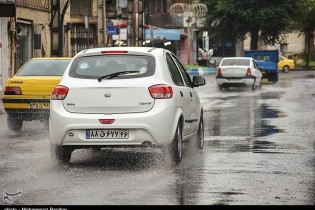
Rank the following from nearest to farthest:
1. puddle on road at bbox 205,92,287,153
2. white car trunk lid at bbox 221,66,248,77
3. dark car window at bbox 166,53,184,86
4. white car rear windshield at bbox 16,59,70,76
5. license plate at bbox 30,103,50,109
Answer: dark car window at bbox 166,53,184,86
puddle on road at bbox 205,92,287,153
license plate at bbox 30,103,50,109
white car rear windshield at bbox 16,59,70,76
white car trunk lid at bbox 221,66,248,77

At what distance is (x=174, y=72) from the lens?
40.1 feet

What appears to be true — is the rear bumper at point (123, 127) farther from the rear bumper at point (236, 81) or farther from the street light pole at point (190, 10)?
the street light pole at point (190, 10)

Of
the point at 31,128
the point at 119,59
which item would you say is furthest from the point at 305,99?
the point at 119,59

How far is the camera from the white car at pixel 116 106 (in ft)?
35.8

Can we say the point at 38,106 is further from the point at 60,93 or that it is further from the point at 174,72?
the point at 60,93

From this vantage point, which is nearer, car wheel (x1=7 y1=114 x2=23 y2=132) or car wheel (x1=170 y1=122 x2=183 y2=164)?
car wheel (x1=170 y1=122 x2=183 y2=164)

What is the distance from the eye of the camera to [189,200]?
8211 millimetres

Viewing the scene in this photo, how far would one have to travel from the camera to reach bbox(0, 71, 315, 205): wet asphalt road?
8391mm

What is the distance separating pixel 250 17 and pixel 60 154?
6061 centimetres

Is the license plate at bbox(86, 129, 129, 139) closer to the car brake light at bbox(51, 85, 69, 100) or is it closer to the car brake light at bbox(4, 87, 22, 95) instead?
the car brake light at bbox(51, 85, 69, 100)

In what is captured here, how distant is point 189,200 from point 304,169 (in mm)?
3032

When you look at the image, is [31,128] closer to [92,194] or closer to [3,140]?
[3,140]

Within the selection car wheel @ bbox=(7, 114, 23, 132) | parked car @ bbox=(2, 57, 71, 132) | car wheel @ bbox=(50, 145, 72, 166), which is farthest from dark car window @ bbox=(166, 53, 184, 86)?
car wheel @ bbox=(7, 114, 23, 132)

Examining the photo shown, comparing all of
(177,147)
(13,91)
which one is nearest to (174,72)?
(177,147)
